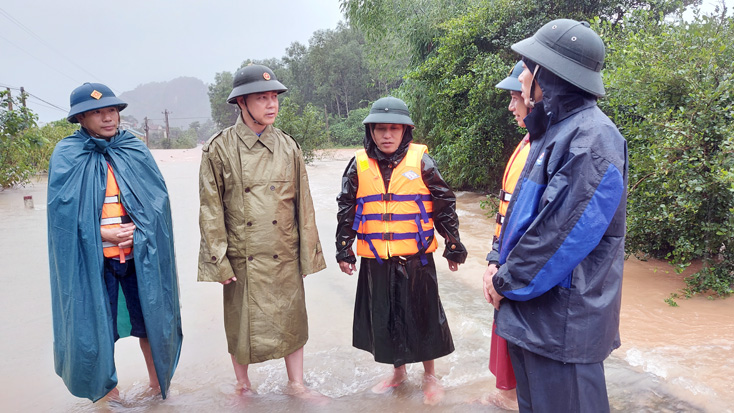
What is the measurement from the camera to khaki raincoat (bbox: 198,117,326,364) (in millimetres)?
3014

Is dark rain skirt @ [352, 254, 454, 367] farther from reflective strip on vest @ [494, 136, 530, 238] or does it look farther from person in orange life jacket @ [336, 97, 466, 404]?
reflective strip on vest @ [494, 136, 530, 238]

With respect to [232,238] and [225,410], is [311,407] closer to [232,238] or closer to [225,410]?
[225,410]

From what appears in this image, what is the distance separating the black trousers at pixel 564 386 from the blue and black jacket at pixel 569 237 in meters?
0.06

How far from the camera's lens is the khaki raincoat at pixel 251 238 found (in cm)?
301

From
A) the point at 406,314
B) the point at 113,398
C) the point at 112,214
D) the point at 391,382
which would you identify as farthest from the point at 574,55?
the point at 113,398

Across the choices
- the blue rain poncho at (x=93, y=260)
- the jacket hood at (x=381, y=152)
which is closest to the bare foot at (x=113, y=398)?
the blue rain poncho at (x=93, y=260)

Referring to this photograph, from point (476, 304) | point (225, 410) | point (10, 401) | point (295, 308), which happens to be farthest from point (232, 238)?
point (476, 304)

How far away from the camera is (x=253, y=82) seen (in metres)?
3.04

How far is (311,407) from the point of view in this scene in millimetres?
3188

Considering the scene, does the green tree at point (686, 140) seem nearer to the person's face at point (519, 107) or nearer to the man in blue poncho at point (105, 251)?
the person's face at point (519, 107)

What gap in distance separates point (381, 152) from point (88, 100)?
6.29 ft

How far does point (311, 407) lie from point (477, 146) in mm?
6517

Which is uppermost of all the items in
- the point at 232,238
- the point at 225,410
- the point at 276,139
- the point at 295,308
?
the point at 276,139

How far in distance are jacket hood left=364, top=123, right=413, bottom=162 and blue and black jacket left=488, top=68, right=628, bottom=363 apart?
129 cm
